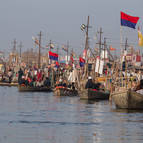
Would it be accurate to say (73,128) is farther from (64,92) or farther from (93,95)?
(64,92)

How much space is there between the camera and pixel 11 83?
115 metres

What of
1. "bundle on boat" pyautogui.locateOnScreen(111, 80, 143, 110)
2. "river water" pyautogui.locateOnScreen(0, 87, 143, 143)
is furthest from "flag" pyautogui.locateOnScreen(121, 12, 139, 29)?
"river water" pyautogui.locateOnScreen(0, 87, 143, 143)

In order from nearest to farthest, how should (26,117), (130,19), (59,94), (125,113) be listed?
(26,117), (125,113), (130,19), (59,94)

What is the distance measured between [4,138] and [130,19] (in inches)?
807

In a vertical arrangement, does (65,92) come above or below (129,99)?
above

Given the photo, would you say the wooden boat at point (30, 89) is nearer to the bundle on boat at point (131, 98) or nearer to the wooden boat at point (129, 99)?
the wooden boat at point (129, 99)

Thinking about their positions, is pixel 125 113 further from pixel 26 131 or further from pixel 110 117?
pixel 26 131

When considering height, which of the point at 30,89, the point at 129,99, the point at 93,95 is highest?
the point at 30,89

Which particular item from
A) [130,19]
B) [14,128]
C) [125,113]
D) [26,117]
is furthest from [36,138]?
[130,19]

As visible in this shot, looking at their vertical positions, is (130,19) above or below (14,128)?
above

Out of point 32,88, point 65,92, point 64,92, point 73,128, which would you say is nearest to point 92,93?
point 64,92

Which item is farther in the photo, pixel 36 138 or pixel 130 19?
pixel 130 19

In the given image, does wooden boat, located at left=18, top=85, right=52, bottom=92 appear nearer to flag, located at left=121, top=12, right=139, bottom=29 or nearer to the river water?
flag, located at left=121, top=12, right=139, bottom=29

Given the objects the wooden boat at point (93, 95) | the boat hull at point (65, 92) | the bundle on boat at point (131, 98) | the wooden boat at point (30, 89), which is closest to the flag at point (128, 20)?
the bundle on boat at point (131, 98)
